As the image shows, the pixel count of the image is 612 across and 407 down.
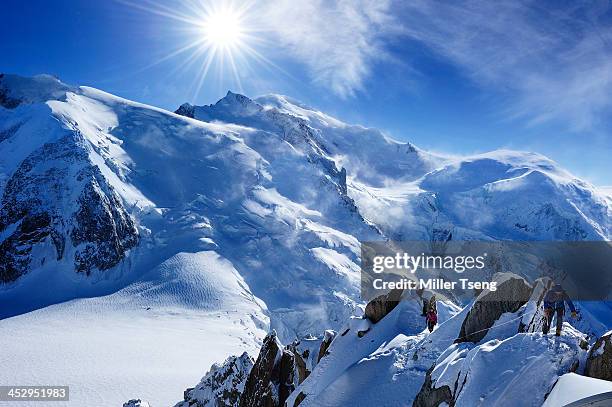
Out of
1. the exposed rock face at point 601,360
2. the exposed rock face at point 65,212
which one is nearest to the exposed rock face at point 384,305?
the exposed rock face at point 601,360

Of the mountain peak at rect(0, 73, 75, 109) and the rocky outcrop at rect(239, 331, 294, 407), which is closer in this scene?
the rocky outcrop at rect(239, 331, 294, 407)

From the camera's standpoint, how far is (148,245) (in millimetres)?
138875

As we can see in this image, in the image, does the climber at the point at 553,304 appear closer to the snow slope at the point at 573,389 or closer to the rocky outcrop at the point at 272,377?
the snow slope at the point at 573,389

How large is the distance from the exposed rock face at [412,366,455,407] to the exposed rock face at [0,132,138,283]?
125m

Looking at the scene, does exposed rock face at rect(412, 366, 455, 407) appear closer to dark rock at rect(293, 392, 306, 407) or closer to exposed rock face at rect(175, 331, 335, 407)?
dark rock at rect(293, 392, 306, 407)

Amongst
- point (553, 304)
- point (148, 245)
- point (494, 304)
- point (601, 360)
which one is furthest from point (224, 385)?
point (148, 245)

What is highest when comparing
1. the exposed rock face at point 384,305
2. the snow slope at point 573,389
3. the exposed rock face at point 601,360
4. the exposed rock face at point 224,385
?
the exposed rock face at point 384,305

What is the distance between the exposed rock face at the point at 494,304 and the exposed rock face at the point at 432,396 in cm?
319

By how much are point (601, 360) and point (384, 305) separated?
13406 mm

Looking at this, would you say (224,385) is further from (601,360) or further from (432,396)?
(601,360)

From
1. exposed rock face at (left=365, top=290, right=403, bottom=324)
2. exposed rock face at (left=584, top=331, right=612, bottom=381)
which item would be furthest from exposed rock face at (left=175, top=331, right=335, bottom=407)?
exposed rock face at (left=584, top=331, right=612, bottom=381)

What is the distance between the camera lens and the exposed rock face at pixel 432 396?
51.9ft

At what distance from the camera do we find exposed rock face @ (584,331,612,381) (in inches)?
522

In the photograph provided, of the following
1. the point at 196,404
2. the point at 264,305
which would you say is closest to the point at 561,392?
the point at 196,404
